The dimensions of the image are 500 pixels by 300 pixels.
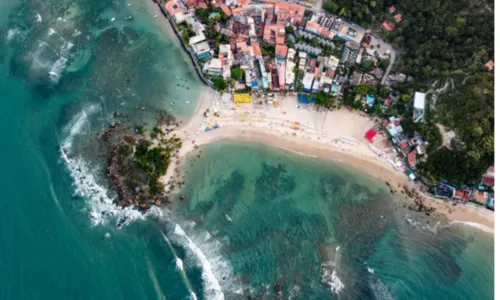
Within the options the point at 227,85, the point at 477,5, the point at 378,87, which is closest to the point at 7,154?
the point at 227,85

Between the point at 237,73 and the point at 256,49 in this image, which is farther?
the point at 256,49

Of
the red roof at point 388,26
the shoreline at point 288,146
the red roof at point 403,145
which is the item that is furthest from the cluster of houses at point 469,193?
the red roof at point 388,26

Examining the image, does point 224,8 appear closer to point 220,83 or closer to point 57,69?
point 220,83

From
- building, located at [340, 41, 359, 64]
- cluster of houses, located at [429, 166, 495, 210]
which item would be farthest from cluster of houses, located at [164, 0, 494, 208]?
cluster of houses, located at [429, 166, 495, 210]

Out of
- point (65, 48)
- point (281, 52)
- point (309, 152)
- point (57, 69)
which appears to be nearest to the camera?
point (309, 152)

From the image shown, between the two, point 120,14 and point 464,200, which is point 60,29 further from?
point 464,200

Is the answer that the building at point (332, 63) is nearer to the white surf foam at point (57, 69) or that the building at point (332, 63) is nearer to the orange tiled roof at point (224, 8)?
the orange tiled roof at point (224, 8)

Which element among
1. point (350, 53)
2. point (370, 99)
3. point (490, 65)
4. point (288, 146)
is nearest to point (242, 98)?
point (288, 146)
